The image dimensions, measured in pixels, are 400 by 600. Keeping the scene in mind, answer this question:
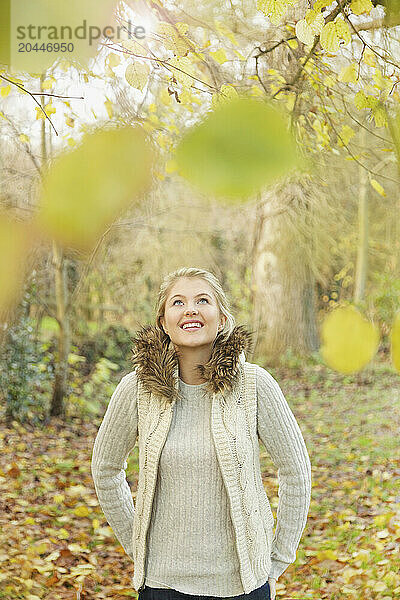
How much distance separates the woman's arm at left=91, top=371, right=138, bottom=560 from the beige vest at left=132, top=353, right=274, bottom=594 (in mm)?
27

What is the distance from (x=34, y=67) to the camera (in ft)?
4.84

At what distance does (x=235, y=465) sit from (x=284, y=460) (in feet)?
0.37

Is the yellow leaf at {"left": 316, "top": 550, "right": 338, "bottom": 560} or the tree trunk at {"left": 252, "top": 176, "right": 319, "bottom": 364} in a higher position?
the tree trunk at {"left": 252, "top": 176, "right": 319, "bottom": 364}

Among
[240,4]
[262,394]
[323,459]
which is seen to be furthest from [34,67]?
[323,459]

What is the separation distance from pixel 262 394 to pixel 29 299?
2478 millimetres

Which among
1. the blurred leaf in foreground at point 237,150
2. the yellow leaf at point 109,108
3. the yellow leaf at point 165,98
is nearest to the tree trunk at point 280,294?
the yellow leaf at point 165,98

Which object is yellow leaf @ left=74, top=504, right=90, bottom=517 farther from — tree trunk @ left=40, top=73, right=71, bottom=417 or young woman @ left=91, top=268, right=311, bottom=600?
young woman @ left=91, top=268, right=311, bottom=600

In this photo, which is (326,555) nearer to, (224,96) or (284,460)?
(284,460)

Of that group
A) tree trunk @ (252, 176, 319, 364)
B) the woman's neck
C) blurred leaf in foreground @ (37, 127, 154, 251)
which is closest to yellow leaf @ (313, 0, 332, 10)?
blurred leaf in foreground @ (37, 127, 154, 251)

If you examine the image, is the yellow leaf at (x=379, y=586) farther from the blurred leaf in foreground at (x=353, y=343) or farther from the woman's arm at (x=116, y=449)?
the woman's arm at (x=116, y=449)

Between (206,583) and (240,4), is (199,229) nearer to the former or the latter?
(240,4)

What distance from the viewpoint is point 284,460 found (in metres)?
1.32

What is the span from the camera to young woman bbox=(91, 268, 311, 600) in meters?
1.27

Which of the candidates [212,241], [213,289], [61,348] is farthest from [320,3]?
[212,241]
